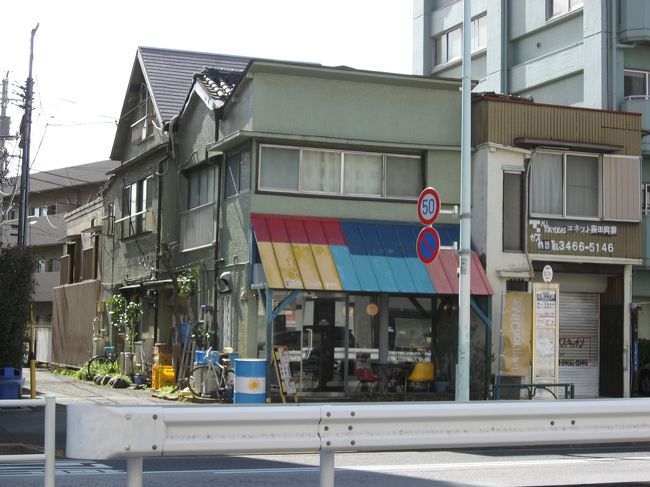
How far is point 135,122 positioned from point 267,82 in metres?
10.5

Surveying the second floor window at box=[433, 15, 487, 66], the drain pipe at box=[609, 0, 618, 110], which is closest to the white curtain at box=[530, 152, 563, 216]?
the drain pipe at box=[609, 0, 618, 110]

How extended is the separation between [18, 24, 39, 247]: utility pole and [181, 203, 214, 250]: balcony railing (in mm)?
5006

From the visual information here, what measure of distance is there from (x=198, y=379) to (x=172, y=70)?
12180 millimetres

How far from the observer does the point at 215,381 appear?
854 inches

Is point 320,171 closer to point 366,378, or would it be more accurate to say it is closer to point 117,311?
point 366,378

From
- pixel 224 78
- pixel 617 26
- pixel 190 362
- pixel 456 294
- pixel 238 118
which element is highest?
pixel 617 26

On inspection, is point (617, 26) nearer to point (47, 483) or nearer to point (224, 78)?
point (224, 78)

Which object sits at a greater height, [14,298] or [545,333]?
[14,298]

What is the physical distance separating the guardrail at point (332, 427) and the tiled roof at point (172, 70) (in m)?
22.4

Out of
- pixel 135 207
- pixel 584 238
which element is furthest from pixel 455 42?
pixel 584 238

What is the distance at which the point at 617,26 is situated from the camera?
32188 millimetres

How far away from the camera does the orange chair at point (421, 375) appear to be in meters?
22.7

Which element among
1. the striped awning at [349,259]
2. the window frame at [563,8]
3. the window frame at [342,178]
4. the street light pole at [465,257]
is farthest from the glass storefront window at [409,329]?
the window frame at [563,8]

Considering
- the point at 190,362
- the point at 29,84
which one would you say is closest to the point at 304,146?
the point at 190,362
